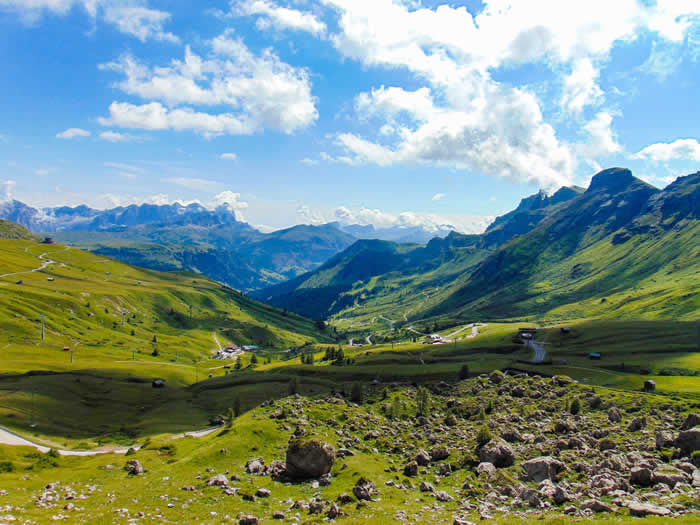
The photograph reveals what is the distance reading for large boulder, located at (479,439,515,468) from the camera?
171 ft

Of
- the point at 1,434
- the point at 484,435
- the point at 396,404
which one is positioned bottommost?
the point at 1,434

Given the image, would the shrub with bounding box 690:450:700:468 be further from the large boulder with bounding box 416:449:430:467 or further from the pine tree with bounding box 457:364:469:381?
the pine tree with bounding box 457:364:469:381

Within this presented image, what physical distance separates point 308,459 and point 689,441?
4954 cm

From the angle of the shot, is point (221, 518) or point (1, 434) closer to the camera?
point (221, 518)

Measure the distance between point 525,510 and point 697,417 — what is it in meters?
40.5

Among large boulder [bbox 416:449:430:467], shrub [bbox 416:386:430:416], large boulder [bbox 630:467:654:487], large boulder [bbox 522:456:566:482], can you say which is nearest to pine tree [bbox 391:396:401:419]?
shrub [bbox 416:386:430:416]

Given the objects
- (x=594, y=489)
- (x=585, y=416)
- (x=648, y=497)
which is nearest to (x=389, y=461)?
(x=594, y=489)

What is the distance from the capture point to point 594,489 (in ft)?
127

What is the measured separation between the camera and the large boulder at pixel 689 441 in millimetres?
46125

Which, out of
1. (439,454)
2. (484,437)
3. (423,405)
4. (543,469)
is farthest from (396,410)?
(543,469)

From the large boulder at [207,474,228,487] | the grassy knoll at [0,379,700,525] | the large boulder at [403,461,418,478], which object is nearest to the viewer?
the grassy knoll at [0,379,700,525]

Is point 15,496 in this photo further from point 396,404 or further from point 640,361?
point 640,361

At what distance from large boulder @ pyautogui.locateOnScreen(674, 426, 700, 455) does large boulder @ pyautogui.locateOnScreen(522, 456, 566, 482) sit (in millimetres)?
15694

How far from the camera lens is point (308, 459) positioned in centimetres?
5112
